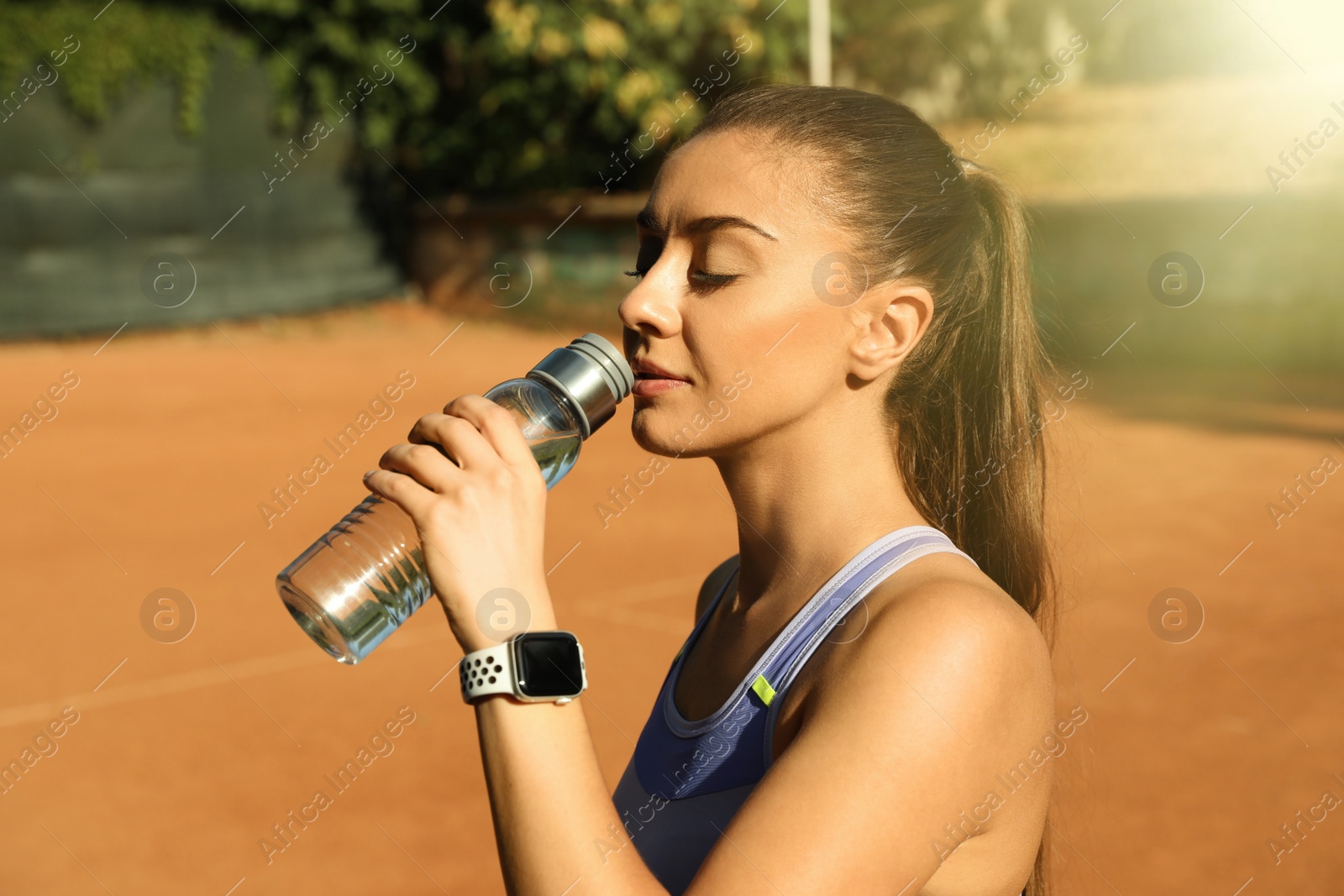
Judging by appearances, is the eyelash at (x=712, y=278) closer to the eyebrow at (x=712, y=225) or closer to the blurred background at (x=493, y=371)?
the eyebrow at (x=712, y=225)

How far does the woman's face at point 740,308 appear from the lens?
173cm

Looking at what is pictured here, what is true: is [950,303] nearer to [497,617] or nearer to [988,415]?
[988,415]

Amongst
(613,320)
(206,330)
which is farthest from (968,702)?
(206,330)

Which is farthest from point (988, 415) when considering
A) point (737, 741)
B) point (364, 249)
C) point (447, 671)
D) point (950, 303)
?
point (364, 249)

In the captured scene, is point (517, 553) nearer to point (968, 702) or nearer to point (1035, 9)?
point (968, 702)

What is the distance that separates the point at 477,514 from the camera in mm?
1430

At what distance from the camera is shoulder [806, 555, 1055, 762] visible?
1404mm

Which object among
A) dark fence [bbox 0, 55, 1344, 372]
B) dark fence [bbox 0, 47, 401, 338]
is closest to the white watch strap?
dark fence [bbox 0, 55, 1344, 372]

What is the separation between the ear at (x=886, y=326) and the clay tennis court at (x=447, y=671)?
1.03m

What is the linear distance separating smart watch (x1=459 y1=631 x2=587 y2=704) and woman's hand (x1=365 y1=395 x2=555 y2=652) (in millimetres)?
22

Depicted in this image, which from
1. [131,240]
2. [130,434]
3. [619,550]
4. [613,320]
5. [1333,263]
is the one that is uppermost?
[131,240]

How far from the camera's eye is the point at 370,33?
71.2 ft

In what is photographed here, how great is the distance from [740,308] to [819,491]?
0.30 m

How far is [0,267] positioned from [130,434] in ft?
23.9
